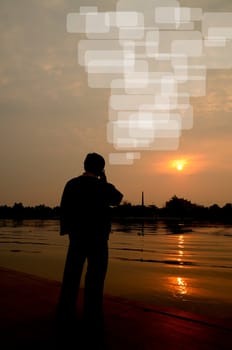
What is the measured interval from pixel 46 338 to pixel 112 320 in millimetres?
783

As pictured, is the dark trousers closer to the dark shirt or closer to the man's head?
the dark shirt

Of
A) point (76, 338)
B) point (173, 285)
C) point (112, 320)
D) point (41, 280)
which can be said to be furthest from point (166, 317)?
point (173, 285)

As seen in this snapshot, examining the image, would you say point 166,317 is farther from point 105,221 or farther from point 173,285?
point 173,285

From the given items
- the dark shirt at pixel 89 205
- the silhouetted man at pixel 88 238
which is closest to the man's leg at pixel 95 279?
the silhouetted man at pixel 88 238

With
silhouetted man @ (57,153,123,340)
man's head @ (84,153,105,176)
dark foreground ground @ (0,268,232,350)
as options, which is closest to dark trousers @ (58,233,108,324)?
silhouetted man @ (57,153,123,340)

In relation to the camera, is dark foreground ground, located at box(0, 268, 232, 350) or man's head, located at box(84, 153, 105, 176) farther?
man's head, located at box(84, 153, 105, 176)

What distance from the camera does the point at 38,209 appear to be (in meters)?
186

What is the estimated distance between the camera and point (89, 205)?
11.1ft

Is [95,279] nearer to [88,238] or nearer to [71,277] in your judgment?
[71,277]

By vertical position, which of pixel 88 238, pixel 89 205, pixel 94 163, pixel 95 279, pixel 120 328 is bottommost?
pixel 120 328

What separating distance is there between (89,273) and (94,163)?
1032 millimetres

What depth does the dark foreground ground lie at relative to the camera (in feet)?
9.51

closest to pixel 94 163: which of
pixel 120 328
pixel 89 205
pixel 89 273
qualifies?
pixel 89 205

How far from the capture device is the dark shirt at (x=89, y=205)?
336cm
